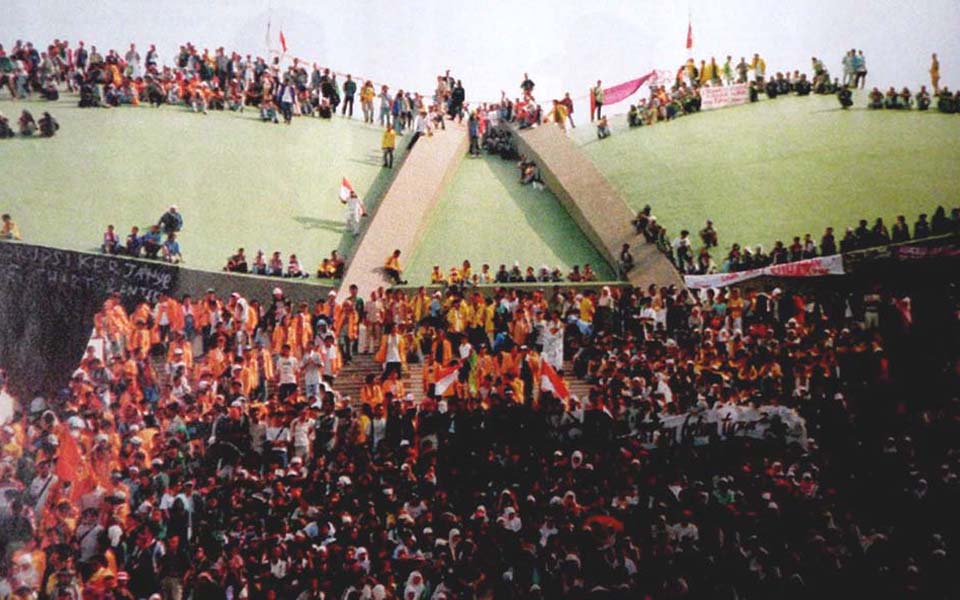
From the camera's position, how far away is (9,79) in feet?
50.2

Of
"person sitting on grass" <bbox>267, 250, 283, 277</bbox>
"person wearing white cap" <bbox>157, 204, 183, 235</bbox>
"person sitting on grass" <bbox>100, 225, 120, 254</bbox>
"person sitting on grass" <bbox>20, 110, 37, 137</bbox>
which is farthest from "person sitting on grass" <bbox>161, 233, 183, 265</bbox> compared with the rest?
"person sitting on grass" <bbox>20, 110, 37, 137</bbox>

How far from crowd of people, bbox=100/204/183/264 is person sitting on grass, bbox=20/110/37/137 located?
6.26 ft

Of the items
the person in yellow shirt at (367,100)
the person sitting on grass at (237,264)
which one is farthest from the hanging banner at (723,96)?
the person sitting on grass at (237,264)

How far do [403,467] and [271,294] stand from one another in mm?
4005

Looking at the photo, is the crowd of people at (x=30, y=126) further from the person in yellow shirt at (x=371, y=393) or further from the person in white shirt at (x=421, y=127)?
the person in yellow shirt at (x=371, y=393)

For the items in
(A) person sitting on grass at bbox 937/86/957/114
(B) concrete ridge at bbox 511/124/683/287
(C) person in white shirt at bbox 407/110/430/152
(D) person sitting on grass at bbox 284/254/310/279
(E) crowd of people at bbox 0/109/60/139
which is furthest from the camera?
(C) person in white shirt at bbox 407/110/430/152

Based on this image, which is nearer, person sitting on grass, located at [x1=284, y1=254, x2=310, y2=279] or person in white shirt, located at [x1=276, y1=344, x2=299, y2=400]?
person in white shirt, located at [x1=276, y1=344, x2=299, y2=400]

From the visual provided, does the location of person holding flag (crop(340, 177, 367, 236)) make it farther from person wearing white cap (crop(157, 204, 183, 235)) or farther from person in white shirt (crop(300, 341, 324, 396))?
person in white shirt (crop(300, 341, 324, 396))

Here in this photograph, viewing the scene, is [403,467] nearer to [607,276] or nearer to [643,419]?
[643,419]

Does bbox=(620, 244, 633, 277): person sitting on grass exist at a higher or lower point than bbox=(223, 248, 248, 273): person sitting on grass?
lower

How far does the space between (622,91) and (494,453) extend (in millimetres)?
9468

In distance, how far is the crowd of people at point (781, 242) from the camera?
1195 centimetres

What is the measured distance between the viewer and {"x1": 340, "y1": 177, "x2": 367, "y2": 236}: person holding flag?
595 inches

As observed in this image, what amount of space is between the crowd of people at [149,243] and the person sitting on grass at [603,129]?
7.66 m
